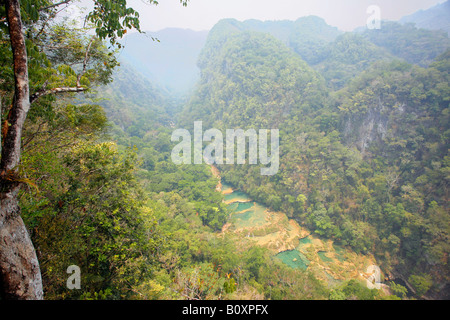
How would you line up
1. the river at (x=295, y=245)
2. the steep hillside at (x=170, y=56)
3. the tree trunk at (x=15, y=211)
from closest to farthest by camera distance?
the tree trunk at (x=15, y=211)
the river at (x=295, y=245)
the steep hillside at (x=170, y=56)

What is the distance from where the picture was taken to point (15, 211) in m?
1.87

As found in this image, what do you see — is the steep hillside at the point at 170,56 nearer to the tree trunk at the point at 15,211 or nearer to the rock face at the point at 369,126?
the rock face at the point at 369,126

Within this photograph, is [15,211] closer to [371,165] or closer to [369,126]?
[371,165]

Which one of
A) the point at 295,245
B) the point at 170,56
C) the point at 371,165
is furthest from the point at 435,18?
the point at 170,56

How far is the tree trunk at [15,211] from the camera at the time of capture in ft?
5.57

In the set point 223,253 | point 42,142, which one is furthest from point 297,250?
point 42,142

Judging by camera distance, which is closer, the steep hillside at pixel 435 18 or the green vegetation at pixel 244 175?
the green vegetation at pixel 244 175

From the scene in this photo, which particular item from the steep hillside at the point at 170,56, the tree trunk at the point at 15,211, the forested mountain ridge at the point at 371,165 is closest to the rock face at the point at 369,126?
the forested mountain ridge at the point at 371,165

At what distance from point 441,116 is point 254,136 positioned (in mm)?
18852

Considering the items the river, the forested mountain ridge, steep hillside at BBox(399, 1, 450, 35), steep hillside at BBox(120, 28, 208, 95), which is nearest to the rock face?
the forested mountain ridge

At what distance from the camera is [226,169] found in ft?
98.2

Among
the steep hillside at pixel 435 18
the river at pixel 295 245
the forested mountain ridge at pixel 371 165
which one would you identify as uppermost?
the steep hillside at pixel 435 18

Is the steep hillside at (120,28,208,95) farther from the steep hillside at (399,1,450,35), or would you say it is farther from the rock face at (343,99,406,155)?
the rock face at (343,99,406,155)
